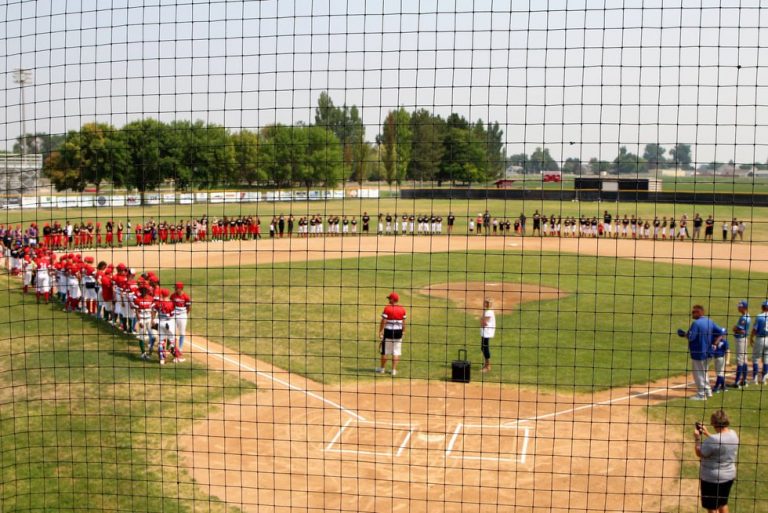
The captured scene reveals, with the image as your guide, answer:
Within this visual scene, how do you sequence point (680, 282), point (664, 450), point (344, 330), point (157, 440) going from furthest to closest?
1. point (680, 282)
2. point (344, 330)
3. point (157, 440)
4. point (664, 450)

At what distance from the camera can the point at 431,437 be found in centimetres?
1031

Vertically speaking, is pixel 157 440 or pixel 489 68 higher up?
pixel 489 68

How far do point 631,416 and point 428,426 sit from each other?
3254 millimetres

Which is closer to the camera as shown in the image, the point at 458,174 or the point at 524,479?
the point at 524,479

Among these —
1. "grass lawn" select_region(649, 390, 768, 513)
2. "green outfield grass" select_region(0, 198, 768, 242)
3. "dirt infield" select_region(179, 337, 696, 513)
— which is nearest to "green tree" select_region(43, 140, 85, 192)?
"dirt infield" select_region(179, 337, 696, 513)

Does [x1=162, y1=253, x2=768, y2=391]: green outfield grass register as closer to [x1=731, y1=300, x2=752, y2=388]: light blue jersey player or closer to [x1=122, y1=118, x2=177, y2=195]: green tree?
[x1=731, y1=300, x2=752, y2=388]: light blue jersey player

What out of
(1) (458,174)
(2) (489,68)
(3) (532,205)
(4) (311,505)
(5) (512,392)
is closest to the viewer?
(2) (489,68)

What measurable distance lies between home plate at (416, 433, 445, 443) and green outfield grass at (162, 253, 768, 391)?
4.17ft

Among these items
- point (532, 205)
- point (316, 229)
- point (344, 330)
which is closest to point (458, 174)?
point (344, 330)

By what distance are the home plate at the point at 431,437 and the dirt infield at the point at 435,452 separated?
0.03 m

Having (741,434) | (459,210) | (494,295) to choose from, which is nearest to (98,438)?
(741,434)

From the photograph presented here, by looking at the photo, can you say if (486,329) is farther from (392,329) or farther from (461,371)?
(392,329)

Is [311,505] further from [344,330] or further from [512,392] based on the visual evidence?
[344,330]

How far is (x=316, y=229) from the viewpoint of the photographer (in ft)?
144
